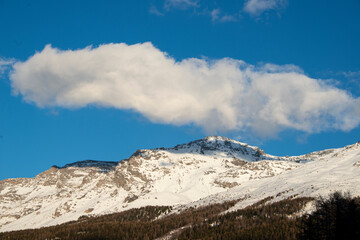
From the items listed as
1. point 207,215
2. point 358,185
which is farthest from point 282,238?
point 207,215

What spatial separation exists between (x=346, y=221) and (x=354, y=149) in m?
92.0

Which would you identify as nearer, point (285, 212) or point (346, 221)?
point (346, 221)

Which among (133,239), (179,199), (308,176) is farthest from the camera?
(179,199)

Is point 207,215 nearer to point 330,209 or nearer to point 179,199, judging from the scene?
point 330,209

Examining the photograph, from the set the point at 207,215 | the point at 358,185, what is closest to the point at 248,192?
the point at 207,215

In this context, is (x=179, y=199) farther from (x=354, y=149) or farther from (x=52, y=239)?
(x=52, y=239)

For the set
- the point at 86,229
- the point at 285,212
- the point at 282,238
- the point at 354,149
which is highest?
the point at 354,149

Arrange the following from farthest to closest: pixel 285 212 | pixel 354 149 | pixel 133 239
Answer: pixel 354 149 < pixel 133 239 < pixel 285 212

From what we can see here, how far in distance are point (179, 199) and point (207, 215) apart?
11111 centimetres

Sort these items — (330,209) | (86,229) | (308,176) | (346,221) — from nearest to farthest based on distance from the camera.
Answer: (346,221)
(330,209)
(86,229)
(308,176)

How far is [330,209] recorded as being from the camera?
24.9 metres

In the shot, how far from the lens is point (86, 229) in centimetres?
7206

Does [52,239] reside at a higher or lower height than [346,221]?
higher

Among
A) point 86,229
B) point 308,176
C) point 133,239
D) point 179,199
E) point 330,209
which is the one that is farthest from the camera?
point 179,199
